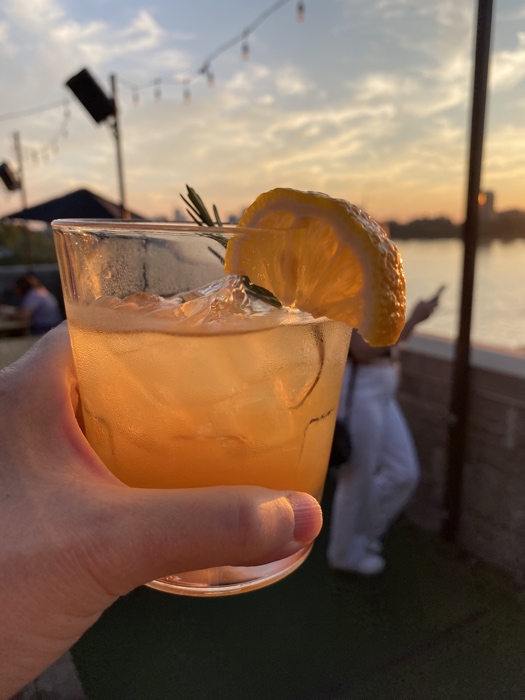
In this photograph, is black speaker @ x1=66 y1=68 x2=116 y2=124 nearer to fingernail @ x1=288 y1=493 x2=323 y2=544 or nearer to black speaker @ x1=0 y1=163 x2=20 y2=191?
black speaker @ x1=0 y1=163 x2=20 y2=191

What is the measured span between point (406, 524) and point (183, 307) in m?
3.39

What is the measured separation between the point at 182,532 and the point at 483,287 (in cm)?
308

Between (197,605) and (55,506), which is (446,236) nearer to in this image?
(197,605)

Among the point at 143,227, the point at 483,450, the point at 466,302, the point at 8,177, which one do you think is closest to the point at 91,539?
the point at 143,227

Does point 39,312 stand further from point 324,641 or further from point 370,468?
point 324,641

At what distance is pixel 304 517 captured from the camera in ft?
2.99

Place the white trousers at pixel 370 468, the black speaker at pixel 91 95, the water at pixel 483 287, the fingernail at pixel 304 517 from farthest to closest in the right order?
1. the black speaker at pixel 91 95
2. the water at pixel 483 287
3. the white trousers at pixel 370 468
4. the fingernail at pixel 304 517

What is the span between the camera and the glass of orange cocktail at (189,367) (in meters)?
0.87

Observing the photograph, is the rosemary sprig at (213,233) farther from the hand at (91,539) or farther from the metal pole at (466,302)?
the metal pole at (466,302)

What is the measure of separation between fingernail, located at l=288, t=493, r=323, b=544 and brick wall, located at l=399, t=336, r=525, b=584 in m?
2.47

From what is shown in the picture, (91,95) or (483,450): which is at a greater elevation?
(91,95)

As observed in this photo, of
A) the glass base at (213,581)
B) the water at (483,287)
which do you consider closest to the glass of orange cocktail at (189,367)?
the glass base at (213,581)

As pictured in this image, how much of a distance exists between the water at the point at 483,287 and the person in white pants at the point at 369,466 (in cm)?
51

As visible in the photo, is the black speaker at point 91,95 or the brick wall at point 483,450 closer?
the brick wall at point 483,450
